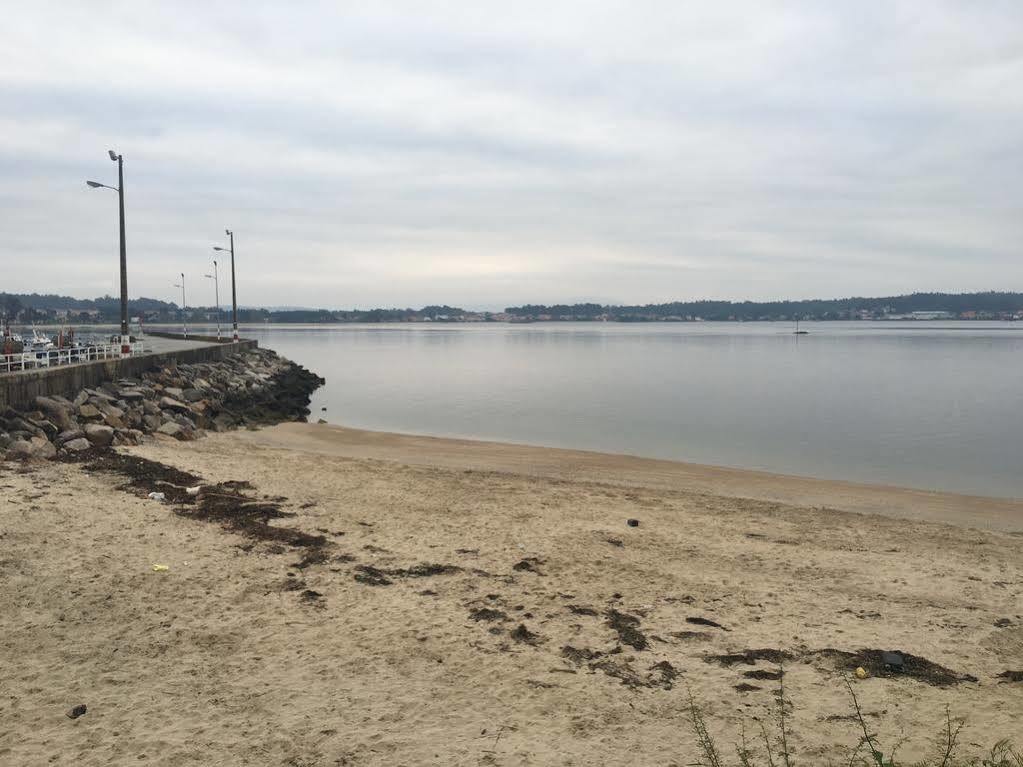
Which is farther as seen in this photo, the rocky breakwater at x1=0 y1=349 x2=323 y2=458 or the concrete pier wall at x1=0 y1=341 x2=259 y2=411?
the concrete pier wall at x1=0 y1=341 x2=259 y2=411

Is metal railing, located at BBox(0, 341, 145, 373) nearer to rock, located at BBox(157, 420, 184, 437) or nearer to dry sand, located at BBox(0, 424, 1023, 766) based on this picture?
rock, located at BBox(157, 420, 184, 437)

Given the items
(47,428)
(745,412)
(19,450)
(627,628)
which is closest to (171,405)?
(47,428)

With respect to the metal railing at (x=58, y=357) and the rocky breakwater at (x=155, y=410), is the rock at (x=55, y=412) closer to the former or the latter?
the rocky breakwater at (x=155, y=410)

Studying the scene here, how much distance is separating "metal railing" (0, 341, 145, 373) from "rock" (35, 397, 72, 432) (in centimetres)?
171

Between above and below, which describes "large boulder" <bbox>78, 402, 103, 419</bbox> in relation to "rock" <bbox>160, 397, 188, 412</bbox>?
above

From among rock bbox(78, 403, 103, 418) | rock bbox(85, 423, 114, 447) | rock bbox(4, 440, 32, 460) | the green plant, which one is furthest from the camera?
rock bbox(78, 403, 103, 418)

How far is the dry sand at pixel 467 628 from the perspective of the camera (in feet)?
17.3

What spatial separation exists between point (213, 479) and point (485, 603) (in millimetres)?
7542

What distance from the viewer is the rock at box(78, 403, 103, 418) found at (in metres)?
17.0

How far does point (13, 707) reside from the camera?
529cm

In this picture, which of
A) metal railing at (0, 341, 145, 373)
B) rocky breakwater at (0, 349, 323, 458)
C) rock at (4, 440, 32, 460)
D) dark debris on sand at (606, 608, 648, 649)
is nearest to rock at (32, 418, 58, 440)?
rocky breakwater at (0, 349, 323, 458)

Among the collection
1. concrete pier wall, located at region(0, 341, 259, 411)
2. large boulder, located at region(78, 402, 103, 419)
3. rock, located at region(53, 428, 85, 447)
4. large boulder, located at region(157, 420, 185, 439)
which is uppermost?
concrete pier wall, located at region(0, 341, 259, 411)

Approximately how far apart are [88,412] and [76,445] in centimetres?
398

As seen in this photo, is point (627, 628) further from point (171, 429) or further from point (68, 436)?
point (171, 429)
